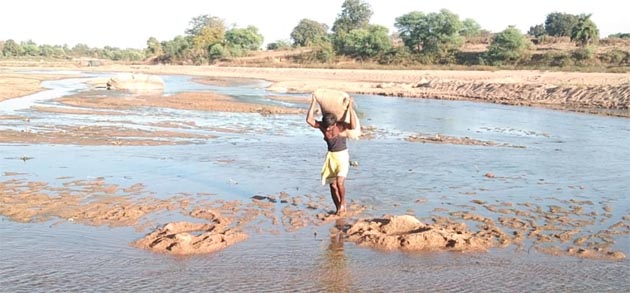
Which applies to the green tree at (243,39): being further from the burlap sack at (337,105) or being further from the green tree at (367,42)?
the burlap sack at (337,105)

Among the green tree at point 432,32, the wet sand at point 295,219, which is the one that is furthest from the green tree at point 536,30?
the wet sand at point 295,219

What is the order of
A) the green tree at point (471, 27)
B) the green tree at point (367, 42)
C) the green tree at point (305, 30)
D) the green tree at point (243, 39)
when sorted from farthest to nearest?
the green tree at point (305, 30)
the green tree at point (243, 39)
the green tree at point (471, 27)
the green tree at point (367, 42)

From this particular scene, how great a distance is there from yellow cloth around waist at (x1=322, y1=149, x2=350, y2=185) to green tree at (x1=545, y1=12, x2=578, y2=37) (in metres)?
81.2

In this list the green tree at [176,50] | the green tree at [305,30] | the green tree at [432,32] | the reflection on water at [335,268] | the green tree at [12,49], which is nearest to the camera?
the reflection on water at [335,268]

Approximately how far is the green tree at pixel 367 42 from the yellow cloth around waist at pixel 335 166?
2610 inches

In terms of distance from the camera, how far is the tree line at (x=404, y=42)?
57.1 m

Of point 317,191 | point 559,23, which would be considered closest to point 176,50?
point 559,23

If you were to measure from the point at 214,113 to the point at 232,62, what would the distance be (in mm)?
65823

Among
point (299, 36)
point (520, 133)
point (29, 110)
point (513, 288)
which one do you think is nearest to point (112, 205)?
point (513, 288)

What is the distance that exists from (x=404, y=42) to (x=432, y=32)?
4858mm

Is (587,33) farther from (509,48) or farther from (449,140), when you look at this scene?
(449,140)

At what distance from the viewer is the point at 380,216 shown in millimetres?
7746

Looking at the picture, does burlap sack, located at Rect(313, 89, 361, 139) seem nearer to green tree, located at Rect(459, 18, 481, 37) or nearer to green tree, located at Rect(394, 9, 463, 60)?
green tree, located at Rect(394, 9, 463, 60)

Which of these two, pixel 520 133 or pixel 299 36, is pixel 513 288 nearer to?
pixel 520 133
